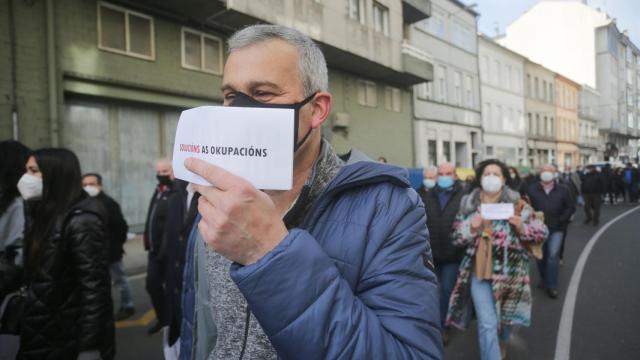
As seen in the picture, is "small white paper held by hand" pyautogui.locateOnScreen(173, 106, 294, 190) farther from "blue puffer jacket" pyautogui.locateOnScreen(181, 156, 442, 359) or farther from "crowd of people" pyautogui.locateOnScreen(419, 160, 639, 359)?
"crowd of people" pyautogui.locateOnScreen(419, 160, 639, 359)

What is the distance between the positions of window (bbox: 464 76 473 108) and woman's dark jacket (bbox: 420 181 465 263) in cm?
2458

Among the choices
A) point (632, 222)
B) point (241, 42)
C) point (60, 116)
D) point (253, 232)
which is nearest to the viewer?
point (253, 232)

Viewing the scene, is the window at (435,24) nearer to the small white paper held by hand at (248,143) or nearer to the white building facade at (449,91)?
the white building facade at (449,91)

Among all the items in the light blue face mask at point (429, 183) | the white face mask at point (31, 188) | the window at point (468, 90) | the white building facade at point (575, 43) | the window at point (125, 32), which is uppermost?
the white building facade at point (575, 43)

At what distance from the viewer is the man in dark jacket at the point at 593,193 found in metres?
14.4

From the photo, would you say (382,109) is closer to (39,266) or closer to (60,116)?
(60,116)

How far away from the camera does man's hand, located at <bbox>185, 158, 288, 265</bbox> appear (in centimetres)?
100

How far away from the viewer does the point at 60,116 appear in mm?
9531

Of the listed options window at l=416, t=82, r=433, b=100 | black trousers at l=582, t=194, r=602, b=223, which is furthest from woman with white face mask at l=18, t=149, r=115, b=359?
window at l=416, t=82, r=433, b=100

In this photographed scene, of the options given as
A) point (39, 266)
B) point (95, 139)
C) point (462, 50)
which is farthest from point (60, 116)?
point (462, 50)

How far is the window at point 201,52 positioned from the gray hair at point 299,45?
454 inches

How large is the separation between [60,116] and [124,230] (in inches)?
202

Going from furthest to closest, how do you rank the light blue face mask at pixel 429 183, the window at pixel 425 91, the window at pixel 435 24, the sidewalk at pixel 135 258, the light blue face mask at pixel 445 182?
1. the window at pixel 435 24
2. the window at pixel 425 91
3. the sidewalk at pixel 135 258
4. the light blue face mask at pixel 429 183
5. the light blue face mask at pixel 445 182

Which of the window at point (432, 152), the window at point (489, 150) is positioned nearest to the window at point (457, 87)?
the window at point (432, 152)
